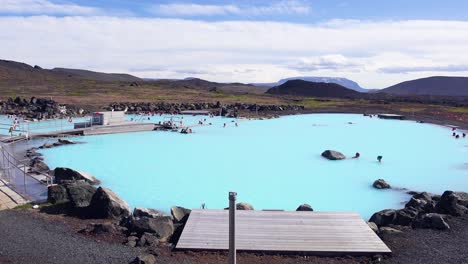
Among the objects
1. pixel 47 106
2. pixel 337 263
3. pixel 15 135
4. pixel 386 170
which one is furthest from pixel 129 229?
pixel 47 106

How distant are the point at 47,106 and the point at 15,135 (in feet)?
52.2

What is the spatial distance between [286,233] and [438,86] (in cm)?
17297

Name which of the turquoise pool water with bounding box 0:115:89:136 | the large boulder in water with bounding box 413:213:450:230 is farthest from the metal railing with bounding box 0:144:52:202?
the turquoise pool water with bounding box 0:115:89:136

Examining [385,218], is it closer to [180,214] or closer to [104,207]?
[180,214]

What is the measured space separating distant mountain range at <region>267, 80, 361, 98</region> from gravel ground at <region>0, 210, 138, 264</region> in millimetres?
104527

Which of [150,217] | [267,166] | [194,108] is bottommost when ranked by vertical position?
[267,166]

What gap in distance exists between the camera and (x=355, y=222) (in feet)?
34.7

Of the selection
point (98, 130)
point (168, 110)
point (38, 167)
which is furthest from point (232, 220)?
point (168, 110)

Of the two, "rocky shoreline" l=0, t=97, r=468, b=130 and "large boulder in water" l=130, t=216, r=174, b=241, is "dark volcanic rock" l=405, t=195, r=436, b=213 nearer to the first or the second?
"large boulder in water" l=130, t=216, r=174, b=241

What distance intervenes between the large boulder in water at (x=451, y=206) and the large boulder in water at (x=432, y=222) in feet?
4.40

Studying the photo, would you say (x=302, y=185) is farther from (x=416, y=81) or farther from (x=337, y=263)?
(x=416, y=81)

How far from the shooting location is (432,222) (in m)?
11.2

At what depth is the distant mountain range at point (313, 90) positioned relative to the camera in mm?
114188

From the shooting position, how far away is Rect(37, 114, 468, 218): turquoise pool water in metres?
17.8
